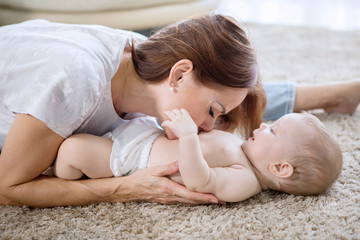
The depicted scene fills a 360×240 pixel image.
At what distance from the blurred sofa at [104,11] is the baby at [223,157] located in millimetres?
1201

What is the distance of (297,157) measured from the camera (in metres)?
1.18

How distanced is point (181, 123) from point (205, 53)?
0.21 meters

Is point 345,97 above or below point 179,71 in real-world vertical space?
below

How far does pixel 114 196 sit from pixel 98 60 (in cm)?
39

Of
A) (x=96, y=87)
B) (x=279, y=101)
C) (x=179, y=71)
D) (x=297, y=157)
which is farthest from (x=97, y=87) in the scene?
(x=279, y=101)

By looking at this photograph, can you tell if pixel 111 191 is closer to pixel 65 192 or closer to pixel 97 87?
pixel 65 192

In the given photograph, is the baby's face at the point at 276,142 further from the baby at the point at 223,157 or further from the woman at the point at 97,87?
the woman at the point at 97,87

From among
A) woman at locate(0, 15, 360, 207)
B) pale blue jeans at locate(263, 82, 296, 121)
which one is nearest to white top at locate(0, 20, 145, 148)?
woman at locate(0, 15, 360, 207)

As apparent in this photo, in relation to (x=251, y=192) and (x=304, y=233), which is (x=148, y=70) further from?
(x=304, y=233)

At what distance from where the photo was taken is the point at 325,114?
1822 mm

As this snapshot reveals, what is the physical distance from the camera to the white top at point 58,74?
1.11 meters

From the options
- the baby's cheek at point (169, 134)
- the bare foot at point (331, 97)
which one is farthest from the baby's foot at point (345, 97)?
the baby's cheek at point (169, 134)

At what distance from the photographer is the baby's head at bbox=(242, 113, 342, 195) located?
1.17 metres

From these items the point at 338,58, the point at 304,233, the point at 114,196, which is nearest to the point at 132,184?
the point at 114,196
